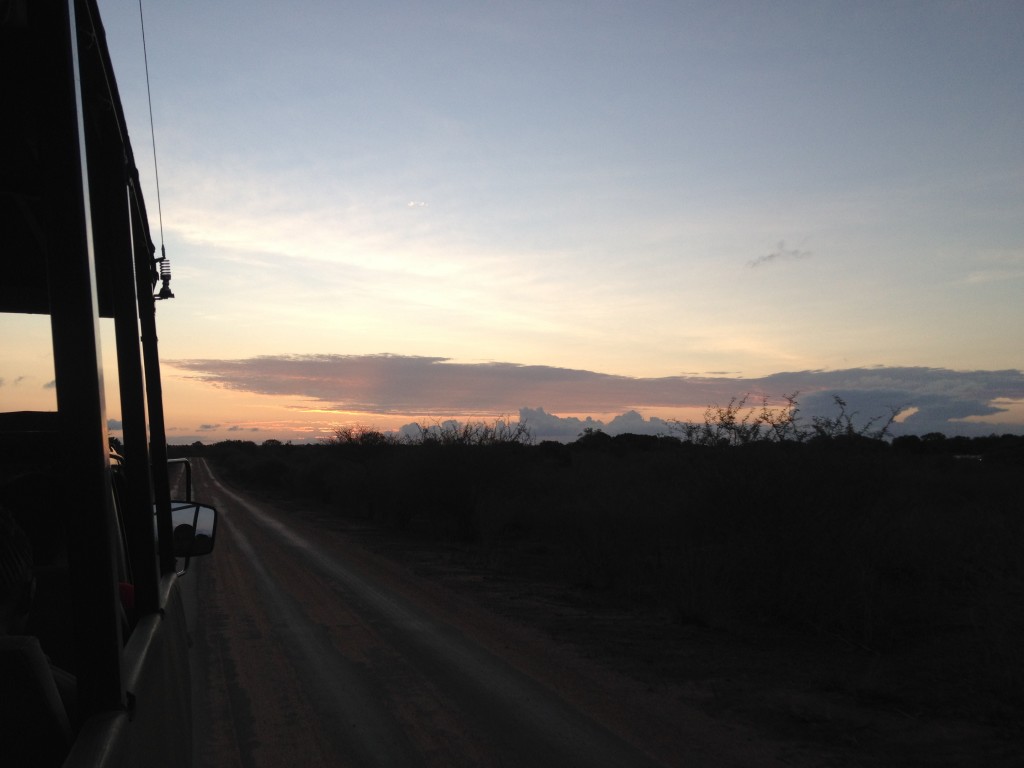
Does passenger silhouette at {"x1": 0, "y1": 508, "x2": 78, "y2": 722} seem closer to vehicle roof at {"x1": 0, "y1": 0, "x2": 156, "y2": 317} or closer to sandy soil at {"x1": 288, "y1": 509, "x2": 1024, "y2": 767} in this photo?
vehicle roof at {"x1": 0, "y1": 0, "x2": 156, "y2": 317}

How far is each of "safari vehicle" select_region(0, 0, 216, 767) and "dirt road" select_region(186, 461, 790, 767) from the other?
263 cm

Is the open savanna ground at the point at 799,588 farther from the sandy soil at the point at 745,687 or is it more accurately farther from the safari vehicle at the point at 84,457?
the safari vehicle at the point at 84,457

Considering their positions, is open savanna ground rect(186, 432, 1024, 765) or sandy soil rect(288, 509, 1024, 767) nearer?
sandy soil rect(288, 509, 1024, 767)

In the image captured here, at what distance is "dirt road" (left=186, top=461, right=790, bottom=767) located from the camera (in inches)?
A: 231

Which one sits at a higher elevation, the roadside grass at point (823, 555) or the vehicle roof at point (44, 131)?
the vehicle roof at point (44, 131)

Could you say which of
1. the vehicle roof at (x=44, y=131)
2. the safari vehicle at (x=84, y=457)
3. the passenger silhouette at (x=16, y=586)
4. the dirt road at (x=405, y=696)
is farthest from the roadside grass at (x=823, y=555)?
the vehicle roof at (x=44, y=131)

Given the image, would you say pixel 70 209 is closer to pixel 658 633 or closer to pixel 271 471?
pixel 658 633

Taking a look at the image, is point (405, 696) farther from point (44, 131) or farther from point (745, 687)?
point (44, 131)

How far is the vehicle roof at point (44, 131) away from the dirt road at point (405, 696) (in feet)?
11.7

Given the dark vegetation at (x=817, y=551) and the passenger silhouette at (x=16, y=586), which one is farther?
the dark vegetation at (x=817, y=551)

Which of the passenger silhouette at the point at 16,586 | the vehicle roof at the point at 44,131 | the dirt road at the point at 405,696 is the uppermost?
the vehicle roof at the point at 44,131

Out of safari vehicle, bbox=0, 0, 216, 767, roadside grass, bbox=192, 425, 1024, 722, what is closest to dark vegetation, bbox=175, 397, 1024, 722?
roadside grass, bbox=192, 425, 1024, 722

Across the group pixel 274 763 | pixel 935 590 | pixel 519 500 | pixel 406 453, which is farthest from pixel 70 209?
pixel 406 453

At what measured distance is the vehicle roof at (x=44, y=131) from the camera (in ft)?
5.65
